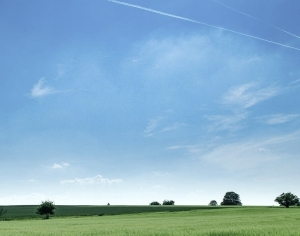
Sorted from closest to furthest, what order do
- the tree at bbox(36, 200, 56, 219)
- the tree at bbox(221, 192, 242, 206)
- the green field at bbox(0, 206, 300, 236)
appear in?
the green field at bbox(0, 206, 300, 236) < the tree at bbox(36, 200, 56, 219) < the tree at bbox(221, 192, 242, 206)

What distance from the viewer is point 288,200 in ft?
481

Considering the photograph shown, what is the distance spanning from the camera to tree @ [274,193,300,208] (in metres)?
146

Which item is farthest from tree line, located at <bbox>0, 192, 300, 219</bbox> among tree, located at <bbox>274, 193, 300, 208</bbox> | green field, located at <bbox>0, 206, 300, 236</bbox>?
green field, located at <bbox>0, 206, 300, 236</bbox>

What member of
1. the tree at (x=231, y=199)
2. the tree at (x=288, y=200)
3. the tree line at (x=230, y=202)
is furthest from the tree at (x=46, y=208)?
the tree at (x=231, y=199)

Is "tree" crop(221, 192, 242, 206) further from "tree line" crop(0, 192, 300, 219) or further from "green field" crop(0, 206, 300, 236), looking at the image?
"green field" crop(0, 206, 300, 236)

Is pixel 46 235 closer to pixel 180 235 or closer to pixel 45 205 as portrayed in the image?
pixel 180 235

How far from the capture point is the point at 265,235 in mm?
16344

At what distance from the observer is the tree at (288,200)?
14612cm

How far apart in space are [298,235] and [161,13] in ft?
42.3

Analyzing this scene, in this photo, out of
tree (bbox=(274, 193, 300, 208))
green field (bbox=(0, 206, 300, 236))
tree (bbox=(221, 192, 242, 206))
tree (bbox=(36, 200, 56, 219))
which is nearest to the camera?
green field (bbox=(0, 206, 300, 236))

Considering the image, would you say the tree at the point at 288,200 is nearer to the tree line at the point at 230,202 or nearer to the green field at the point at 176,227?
the tree line at the point at 230,202

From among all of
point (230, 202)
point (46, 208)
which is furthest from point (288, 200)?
point (46, 208)

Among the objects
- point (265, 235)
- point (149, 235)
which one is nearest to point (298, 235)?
point (265, 235)

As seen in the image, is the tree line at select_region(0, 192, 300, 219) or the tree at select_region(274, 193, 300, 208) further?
the tree at select_region(274, 193, 300, 208)
